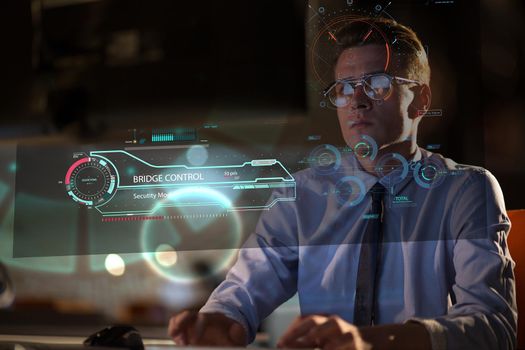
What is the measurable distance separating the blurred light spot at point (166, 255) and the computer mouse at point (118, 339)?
0.15m

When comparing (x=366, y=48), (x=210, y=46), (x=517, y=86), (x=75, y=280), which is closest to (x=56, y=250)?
(x=75, y=280)

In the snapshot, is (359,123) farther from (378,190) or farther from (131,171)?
(131,171)

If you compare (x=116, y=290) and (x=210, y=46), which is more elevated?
(x=210, y=46)

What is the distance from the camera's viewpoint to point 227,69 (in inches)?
43.5

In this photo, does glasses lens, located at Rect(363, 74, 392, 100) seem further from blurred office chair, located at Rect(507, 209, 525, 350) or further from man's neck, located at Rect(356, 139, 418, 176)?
blurred office chair, located at Rect(507, 209, 525, 350)

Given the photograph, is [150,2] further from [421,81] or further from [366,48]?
[421,81]

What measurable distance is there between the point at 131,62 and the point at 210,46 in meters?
0.16

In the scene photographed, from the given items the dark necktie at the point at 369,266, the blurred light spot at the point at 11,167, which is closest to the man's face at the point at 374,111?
the dark necktie at the point at 369,266

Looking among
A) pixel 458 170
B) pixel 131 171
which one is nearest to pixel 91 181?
pixel 131 171

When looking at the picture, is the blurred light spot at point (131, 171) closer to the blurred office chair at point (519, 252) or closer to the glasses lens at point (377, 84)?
the glasses lens at point (377, 84)

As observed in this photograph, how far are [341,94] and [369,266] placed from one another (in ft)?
1.07

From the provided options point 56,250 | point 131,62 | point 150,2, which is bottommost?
point 56,250

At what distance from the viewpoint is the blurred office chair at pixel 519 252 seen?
1087 mm

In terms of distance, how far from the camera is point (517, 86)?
113cm
